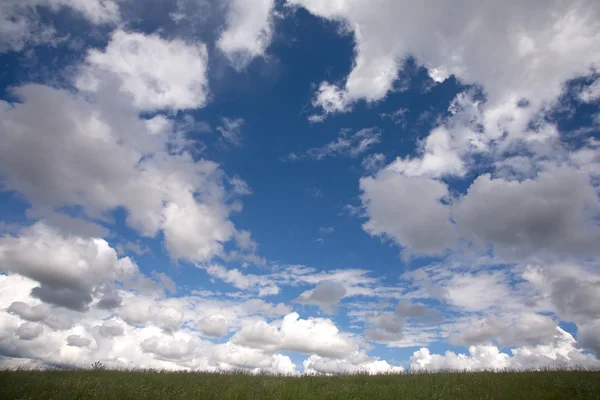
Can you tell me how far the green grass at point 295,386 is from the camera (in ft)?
53.6

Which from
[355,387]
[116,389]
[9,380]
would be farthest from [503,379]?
[9,380]

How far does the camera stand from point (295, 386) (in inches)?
778

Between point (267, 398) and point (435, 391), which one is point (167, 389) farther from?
point (435, 391)

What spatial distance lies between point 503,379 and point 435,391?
494cm

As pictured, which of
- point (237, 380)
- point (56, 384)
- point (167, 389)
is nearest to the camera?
point (56, 384)

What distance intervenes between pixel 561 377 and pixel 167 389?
21539 millimetres

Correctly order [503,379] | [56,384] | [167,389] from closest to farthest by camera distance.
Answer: [56,384] → [167,389] → [503,379]

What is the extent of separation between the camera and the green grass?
53.6 ft

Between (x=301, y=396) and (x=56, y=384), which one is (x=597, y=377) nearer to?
(x=301, y=396)

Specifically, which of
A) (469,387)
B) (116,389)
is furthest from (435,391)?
(116,389)

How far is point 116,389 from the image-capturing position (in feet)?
57.2

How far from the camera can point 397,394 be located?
1758 centimetres

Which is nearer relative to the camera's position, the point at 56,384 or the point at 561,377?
the point at 56,384

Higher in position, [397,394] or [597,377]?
[597,377]
